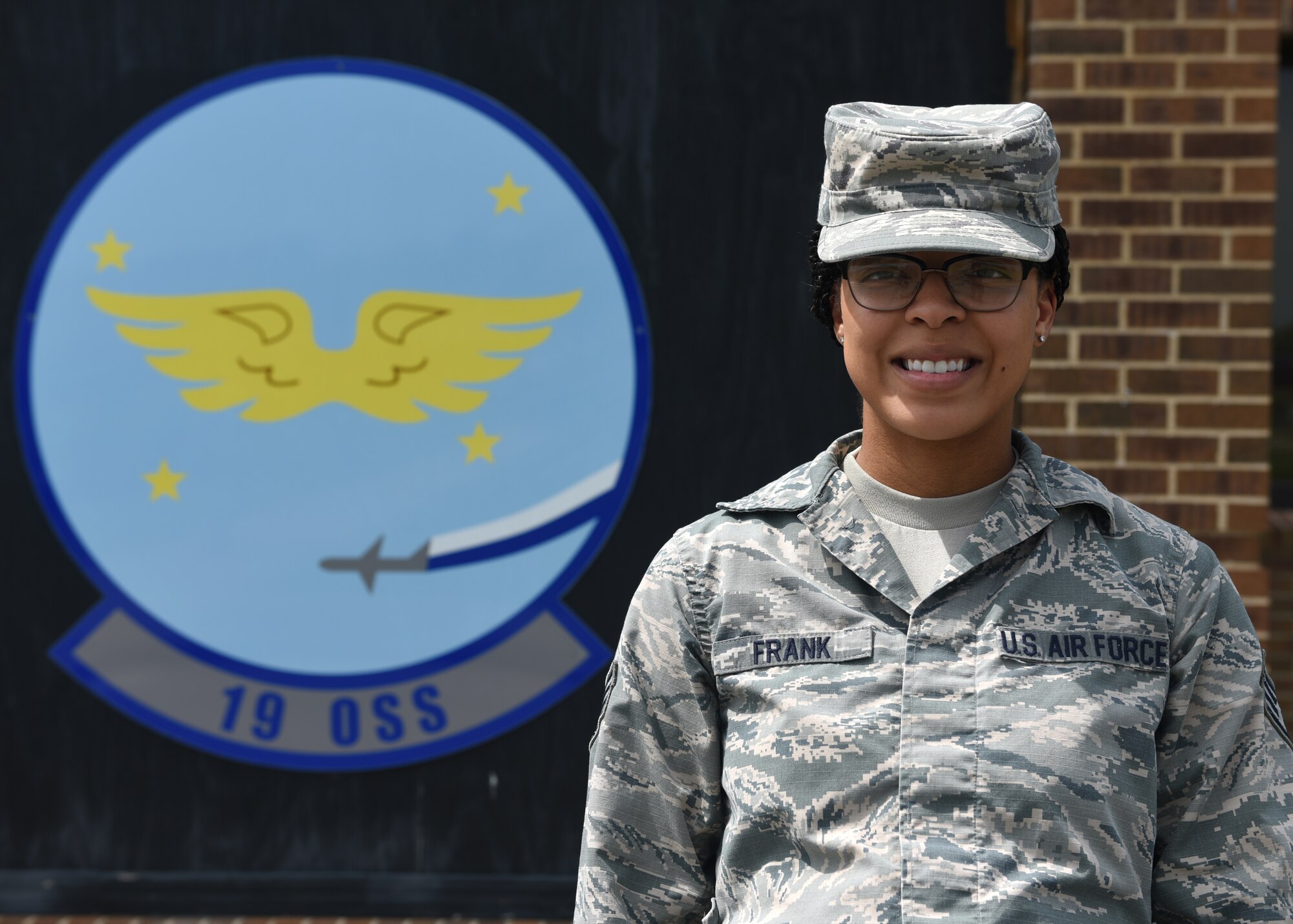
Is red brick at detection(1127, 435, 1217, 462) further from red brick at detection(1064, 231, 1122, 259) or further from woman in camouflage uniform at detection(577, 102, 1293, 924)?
woman in camouflage uniform at detection(577, 102, 1293, 924)

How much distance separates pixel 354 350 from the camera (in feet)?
12.1

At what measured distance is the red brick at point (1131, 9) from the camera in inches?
128

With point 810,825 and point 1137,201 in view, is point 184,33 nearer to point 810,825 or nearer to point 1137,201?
point 1137,201

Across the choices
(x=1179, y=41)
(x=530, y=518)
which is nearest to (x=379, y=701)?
(x=530, y=518)

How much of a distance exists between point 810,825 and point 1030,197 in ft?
2.35

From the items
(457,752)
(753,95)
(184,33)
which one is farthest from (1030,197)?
(184,33)

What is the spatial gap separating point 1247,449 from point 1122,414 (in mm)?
323

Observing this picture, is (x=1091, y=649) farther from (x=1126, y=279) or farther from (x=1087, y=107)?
(x=1087, y=107)

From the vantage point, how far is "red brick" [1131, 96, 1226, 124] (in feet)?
10.7

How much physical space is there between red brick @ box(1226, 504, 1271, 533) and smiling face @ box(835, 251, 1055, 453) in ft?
7.06

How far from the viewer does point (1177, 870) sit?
1318mm

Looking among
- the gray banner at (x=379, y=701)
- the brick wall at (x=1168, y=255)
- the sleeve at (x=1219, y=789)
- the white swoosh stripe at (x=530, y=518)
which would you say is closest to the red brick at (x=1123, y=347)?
the brick wall at (x=1168, y=255)

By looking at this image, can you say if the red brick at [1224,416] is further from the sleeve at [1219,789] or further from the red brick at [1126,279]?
the sleeve at [1219,789]

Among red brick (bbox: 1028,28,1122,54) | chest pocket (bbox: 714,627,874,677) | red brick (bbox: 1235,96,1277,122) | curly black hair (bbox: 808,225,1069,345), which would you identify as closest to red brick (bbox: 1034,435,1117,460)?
red brick (bbox: 1235,96,1277,122)
